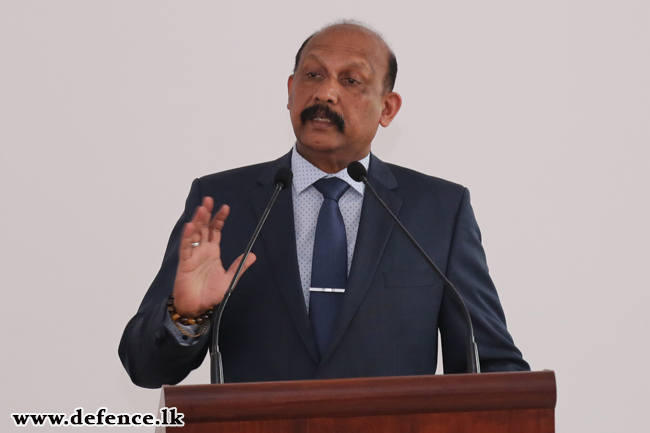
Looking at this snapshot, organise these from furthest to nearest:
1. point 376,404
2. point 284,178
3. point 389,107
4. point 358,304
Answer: point 389,107 < point 358,304 < point 284,178 < point 376,404

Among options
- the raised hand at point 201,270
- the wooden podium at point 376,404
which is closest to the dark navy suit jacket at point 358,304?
the raised hand at point 201,270

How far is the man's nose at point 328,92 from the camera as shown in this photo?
2301mm

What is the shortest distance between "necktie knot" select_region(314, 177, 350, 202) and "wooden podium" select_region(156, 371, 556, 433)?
38.2 inches

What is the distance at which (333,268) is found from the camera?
2.18m

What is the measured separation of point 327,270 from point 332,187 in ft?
0.82

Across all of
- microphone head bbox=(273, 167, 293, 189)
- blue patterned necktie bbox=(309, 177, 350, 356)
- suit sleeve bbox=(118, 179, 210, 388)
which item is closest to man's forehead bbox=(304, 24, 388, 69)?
blue patterned necktie bbox=(309, 177, 350, 356)

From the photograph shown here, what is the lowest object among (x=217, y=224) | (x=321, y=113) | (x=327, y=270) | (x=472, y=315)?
(x=472, y=315)

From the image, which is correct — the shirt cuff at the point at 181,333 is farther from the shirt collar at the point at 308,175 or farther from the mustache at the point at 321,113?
the mustache at the point at 321,113

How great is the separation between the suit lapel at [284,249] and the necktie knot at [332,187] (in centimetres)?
9

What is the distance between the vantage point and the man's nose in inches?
90.6

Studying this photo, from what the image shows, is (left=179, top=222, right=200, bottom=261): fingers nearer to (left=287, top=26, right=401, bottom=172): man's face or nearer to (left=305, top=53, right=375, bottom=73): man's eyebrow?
(left=287, top=26, right=401, bottom=172): man's face

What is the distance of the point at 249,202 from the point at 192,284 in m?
0.55

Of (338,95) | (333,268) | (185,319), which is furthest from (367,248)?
(185,319)

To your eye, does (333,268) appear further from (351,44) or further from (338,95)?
(351,44)
